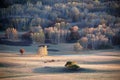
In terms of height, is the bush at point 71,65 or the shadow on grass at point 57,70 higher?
the bush at point 71,65

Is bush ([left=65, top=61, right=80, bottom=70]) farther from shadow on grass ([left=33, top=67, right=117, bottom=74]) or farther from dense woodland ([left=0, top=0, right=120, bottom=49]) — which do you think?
dense woodland ([left=0, top=0, right=120, bottom=49])

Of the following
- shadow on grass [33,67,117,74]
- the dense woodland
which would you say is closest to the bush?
shadow on grass [33,67,117,74]

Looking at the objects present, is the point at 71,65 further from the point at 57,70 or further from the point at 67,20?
the point at 67,20

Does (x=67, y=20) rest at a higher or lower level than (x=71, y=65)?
higher

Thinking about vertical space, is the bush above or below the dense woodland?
below

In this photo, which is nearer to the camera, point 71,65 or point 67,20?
point 71,65

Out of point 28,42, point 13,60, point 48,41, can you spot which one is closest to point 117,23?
point 48,41

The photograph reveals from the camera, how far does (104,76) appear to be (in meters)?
3.19

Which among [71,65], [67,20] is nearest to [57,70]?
[71,65]

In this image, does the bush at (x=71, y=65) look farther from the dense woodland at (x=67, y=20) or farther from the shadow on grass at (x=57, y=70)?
the dense woodland at (x=67, y=20)

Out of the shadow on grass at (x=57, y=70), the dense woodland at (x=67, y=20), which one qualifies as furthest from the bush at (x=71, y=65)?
the dense woodland at (x=67, y=20)

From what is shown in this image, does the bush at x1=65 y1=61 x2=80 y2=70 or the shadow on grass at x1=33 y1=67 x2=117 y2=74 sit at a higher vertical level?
the bush at x1=65 y1=61 x2=80 y2=70

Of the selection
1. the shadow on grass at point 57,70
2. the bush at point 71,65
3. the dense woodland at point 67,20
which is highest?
the dense woodland at point 67,20

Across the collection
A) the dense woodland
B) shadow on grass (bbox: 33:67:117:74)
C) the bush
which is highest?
the dense woodland
